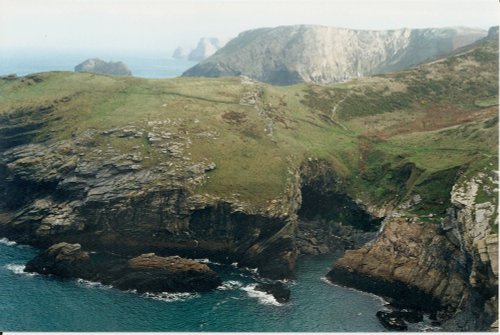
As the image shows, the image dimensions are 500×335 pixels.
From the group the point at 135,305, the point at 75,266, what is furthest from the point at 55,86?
the point at 135,305

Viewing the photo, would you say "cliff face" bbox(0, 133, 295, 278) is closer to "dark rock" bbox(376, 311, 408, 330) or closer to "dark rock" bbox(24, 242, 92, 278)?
"dark rock" bbox(24, 242, 92, 278)

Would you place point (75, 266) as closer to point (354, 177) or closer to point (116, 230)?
point (116, 230)

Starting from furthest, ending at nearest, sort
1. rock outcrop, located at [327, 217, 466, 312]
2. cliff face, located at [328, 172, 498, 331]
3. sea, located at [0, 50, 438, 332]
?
rock outcrop, located at [327, 217, 466, 312] → sea, located at [0, 50, 438, 332] → cliff face, located at [328, 172, 498, 331]

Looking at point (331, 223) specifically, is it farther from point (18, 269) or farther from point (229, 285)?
point (18, 269)

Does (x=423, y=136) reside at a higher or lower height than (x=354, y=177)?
higher

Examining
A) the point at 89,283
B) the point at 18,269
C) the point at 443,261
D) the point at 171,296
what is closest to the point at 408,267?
the point at 443,261

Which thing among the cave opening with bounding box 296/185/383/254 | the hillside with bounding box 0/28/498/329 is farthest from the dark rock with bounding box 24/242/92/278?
the cave opening with bounding box 296/185/383/254
